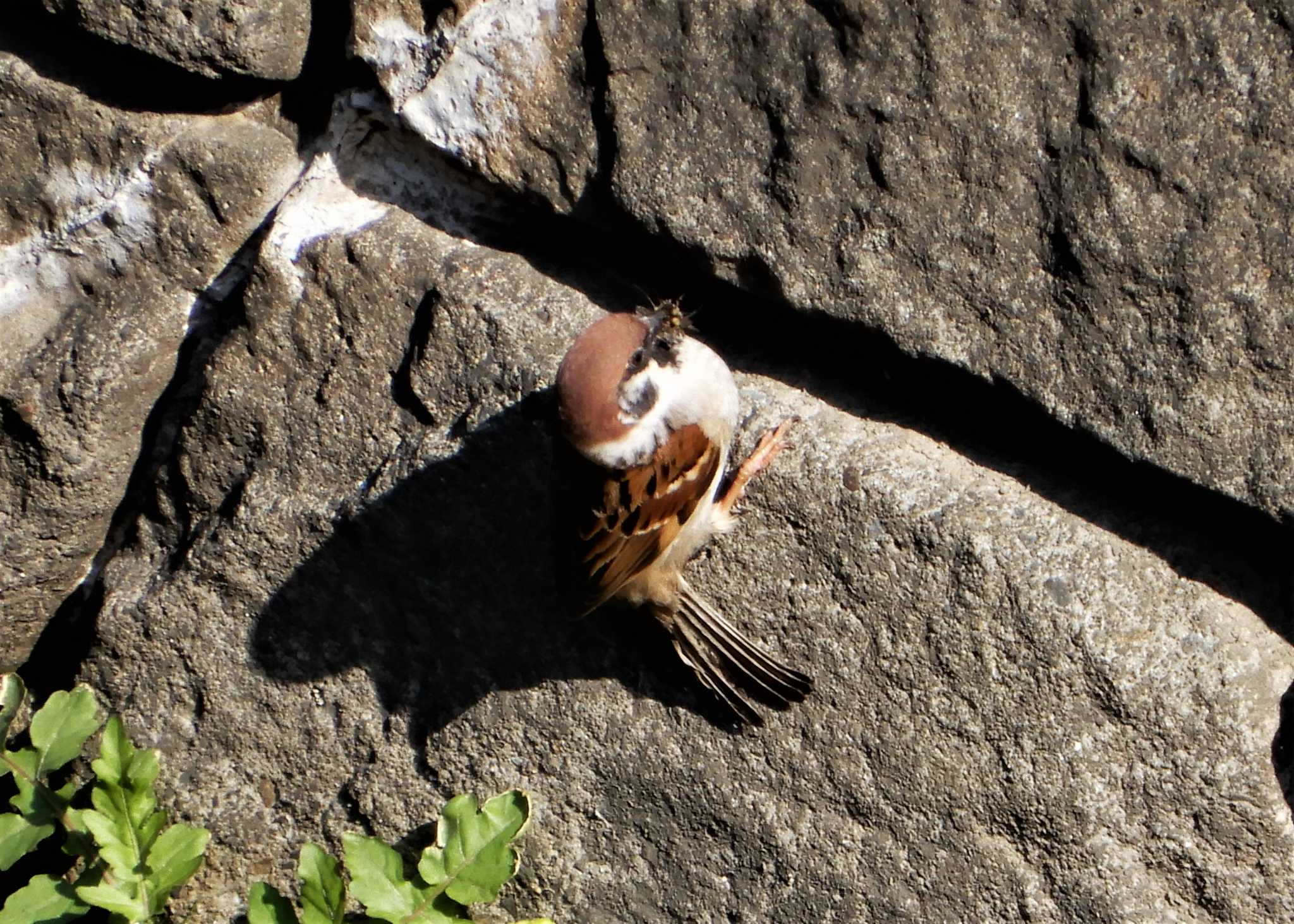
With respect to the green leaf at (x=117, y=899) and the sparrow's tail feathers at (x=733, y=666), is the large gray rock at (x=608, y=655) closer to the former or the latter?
the sparrow's tail feathers at (x=733, y=666)

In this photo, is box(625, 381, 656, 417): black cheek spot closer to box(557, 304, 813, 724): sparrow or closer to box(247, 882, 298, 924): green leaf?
box(557, 304, 813, 724): sparrow

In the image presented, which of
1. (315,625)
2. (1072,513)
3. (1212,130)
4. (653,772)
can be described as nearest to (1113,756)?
(1072,513)

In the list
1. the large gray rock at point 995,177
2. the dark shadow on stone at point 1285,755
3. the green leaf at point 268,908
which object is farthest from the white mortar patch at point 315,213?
the dark shadow on stone at point 1285,755

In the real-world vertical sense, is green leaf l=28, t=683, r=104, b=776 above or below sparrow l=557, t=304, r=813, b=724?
below

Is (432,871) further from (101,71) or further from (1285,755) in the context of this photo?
(101,71)

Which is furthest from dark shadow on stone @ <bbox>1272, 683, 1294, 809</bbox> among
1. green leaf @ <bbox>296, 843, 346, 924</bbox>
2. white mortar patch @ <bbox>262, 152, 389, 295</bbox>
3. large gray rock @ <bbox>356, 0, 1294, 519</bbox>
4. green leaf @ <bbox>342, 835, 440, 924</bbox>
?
white mortar patch @ <bbox>262, 152, 389, 295</bbox>

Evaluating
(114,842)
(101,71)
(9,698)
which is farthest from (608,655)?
(101,71)
